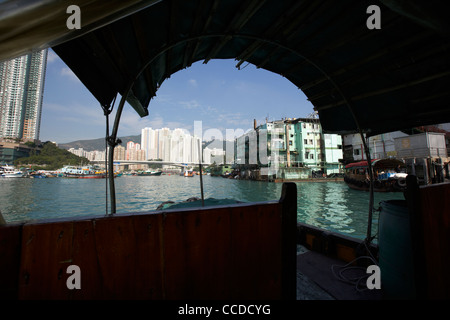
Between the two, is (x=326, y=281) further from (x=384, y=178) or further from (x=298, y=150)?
(x=298, y=150)

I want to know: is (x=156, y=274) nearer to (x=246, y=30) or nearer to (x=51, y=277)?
(x=51, y=277)

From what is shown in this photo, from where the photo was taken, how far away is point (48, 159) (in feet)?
284

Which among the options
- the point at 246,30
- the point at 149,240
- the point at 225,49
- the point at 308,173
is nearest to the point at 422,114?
the point at 246,30

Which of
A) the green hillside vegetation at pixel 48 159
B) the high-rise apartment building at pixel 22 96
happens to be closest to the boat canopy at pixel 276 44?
the green hillside vegetation at pixel 48 159

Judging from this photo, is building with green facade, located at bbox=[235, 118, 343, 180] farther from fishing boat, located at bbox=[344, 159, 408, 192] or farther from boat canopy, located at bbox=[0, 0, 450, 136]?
boat canopy, located at bbox=[0, 0, 450, 136]

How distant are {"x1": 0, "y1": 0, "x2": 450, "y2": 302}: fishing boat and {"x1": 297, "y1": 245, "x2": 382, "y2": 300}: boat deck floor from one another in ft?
0.14

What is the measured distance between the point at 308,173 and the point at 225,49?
4865 centimetres

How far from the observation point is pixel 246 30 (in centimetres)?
282

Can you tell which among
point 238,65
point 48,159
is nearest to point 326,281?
point 238,65

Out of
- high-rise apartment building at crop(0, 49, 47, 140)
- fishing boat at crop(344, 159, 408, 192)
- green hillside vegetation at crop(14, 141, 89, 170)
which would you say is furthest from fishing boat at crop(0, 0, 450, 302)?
high-rise apartment building at crop(0, 49, 47, 140)

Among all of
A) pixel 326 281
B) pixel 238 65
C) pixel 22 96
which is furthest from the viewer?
pixel 22 96

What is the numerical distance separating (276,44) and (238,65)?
94 centimetres

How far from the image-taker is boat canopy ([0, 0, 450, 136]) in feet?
4.83
